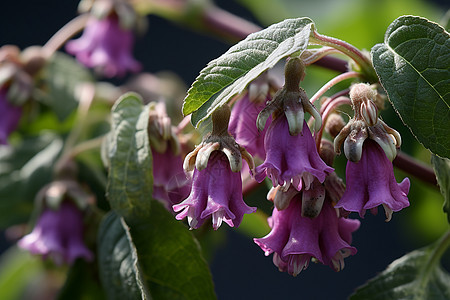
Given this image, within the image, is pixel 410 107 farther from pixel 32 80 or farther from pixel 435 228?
pixel 435 228

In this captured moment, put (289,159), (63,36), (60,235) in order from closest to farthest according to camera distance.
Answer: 1. (289,159)
2. (60,235)
3. (63,36)

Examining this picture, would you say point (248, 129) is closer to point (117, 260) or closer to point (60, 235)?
point (117, 260)

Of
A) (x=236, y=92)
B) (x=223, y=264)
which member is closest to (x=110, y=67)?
(x=236, y=92)

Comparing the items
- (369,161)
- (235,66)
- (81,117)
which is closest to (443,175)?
(369,161)

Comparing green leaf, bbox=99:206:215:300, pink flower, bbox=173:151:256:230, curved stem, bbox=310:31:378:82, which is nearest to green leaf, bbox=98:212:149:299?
green leaf, bbox=99:206:215:300

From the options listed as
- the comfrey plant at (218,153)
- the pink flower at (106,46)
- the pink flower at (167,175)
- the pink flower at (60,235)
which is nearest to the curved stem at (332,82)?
the comfrey plant at (218,153)

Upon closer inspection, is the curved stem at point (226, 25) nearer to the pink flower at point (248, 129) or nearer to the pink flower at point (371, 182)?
the pink flower at point (248, 129)
